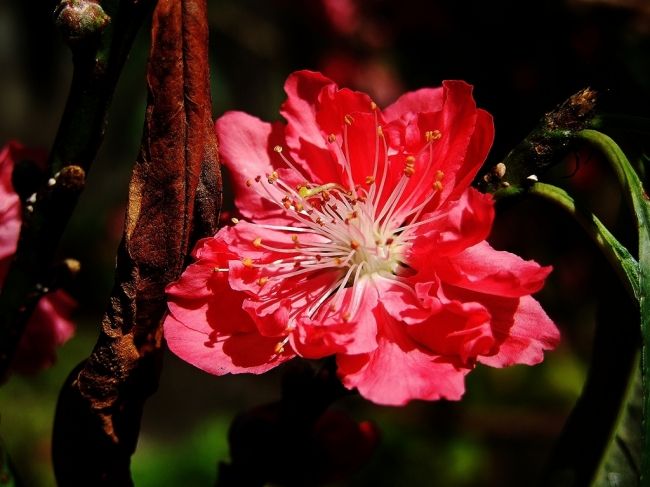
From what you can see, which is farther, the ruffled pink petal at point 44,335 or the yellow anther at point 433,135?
the ruffled pink petal at point 44,335

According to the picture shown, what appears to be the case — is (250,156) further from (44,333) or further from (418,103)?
(44,333)

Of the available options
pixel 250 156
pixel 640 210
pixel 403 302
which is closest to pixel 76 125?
pixel 250 156

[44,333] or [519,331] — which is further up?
[519,331]

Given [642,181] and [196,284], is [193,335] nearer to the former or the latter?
[196,284]

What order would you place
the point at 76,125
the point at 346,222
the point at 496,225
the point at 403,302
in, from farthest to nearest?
1. the point at 496,225
2. the point at 346,222
3. the point at 403,302
4. the point at 76,125

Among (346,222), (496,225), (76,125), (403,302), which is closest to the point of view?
(76,125)

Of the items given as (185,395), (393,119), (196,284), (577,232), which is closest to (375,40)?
(577,232)

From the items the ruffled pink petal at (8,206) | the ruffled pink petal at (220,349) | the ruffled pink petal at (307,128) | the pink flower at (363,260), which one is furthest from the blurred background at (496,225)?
the ruffled pink petal at (8,206)

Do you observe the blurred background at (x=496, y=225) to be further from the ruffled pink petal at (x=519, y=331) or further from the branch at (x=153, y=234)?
the branch at (x=153, y=234)
